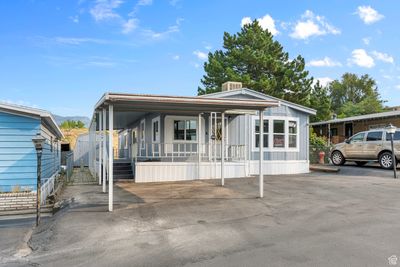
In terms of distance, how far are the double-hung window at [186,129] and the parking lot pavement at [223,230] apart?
5036 mm

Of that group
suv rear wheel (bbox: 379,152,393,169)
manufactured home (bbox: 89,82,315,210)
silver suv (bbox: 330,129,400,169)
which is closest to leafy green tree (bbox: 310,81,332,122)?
silver suv (bbox: 330,129,400,169)

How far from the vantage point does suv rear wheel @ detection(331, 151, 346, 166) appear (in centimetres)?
1886

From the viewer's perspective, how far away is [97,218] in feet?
23.6

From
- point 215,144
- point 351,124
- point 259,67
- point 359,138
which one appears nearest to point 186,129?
point 215,144

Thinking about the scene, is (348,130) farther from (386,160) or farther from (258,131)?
(258,131)

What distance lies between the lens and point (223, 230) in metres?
6.35

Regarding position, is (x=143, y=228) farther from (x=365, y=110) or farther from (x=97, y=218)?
→ (x=365, y=110)

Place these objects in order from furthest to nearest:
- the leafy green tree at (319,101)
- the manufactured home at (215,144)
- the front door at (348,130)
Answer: the leafy green tree at (319,101) → the front door at (348,130) → the manufactured home at (215,144)

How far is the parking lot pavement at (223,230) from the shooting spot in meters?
4.95

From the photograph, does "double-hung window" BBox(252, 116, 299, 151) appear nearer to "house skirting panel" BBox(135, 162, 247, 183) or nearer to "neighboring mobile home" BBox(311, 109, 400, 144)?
"house skirting panel" BBox(135, 162, 247, 183)

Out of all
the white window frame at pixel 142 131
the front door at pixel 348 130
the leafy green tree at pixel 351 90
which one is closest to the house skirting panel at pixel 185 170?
the white window frame at pixel 142 131

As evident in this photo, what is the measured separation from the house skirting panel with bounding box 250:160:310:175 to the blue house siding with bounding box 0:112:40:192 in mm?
9048

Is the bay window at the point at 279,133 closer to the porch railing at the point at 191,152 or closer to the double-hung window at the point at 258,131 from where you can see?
the double-hung window at the point at 258,131

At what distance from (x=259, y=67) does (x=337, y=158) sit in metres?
11.9
